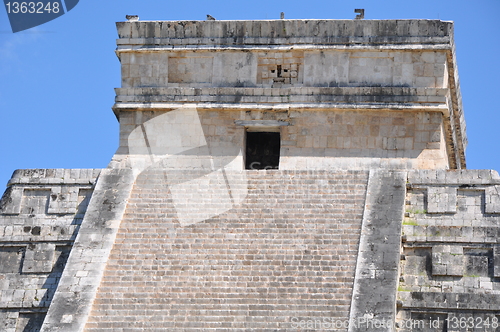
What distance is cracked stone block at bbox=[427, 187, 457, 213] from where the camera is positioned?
2080 cm

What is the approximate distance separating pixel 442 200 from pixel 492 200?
885 millimetres

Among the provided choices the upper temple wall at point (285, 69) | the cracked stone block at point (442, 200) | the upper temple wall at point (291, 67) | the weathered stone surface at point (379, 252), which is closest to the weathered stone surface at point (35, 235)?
the upper temple wall at point (291, 67)

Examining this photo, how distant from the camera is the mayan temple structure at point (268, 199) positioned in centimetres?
1927

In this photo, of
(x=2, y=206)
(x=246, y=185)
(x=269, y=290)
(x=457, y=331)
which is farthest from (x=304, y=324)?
(x=2, y=206)

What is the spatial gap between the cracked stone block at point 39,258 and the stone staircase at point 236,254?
4.74 ft

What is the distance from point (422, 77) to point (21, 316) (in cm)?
918

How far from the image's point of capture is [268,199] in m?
21.4

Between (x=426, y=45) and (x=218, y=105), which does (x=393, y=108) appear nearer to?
(x=426, y=45)

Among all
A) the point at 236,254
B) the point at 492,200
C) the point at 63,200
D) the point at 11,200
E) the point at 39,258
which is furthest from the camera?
the point at 11,200

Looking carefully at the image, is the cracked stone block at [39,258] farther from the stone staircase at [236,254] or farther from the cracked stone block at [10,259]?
the stone staircase at [236,254]

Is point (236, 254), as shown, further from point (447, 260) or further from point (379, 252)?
point (447, 260)

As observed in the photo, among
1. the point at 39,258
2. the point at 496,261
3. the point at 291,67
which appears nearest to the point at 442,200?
the point at 496,261

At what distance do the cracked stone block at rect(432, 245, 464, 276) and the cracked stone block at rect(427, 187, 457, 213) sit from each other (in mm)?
892

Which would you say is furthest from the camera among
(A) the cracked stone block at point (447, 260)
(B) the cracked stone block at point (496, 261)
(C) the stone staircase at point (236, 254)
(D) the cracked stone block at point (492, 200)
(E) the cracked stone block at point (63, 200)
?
(E) the cracked stone block at point (63, 200)
